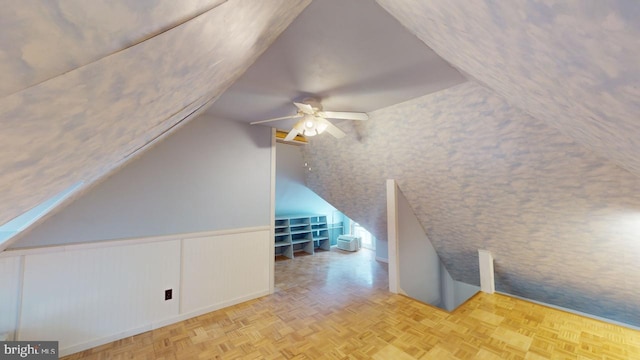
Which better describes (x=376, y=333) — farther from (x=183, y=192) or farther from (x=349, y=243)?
(x=349, y=243)

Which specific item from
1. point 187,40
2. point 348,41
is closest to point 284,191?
point 348,41

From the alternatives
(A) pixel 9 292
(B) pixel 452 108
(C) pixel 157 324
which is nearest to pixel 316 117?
(B) pixel 452 108

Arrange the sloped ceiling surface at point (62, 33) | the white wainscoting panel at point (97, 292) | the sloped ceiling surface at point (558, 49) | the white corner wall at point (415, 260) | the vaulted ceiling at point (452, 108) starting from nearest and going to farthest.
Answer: the sloped ceiling surface at point (62, 33)
the vaulted ceiling at point (452, 108)
the sloped ceiling surface at point (558, 49)
the white wainscoting panel at point (97, 292)
the white corner wall at point (415, 260)

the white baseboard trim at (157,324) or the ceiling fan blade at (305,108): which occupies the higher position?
the ceiling fan blade at (305,108)

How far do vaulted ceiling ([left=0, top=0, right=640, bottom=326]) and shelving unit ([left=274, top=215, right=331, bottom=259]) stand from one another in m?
2.82

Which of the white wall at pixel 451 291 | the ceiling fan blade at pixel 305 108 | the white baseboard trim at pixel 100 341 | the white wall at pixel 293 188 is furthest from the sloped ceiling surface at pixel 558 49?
the white wall at pixel 451 291

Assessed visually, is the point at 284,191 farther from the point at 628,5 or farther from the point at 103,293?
the point at 628,5

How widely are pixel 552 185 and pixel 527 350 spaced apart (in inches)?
58.5

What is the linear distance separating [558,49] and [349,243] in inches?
215

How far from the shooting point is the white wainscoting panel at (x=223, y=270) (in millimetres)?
2648

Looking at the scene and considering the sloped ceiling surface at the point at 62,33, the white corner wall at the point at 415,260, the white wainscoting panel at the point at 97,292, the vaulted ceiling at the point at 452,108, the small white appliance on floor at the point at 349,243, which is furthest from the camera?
the small white appliance on floor at the point at 349,243

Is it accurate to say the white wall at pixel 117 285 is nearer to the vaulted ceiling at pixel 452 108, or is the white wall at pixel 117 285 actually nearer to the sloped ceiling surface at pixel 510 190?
the vaulted ceiling at pixel 452 108

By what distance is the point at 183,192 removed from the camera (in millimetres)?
2654

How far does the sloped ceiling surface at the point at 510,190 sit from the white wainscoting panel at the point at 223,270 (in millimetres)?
1823
